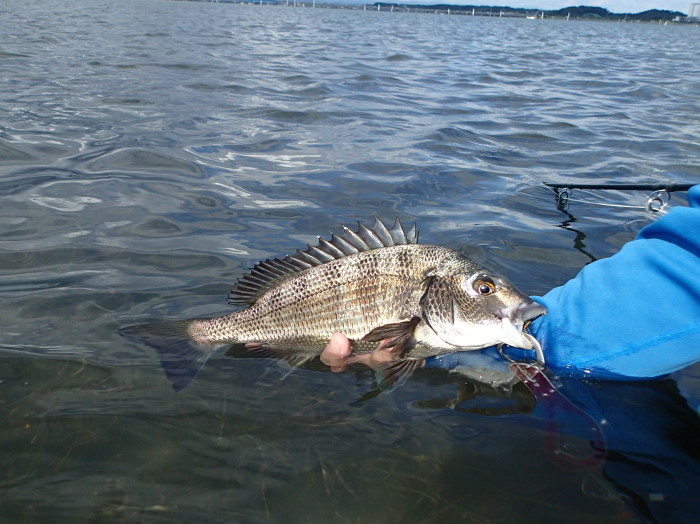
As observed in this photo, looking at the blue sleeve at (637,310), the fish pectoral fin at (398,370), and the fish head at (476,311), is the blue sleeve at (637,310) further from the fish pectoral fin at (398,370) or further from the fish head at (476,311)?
the fish pectoral fin at (398,370)

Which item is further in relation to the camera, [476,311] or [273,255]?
[273,255]

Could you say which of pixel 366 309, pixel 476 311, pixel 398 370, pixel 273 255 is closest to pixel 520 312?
pixel 476 311

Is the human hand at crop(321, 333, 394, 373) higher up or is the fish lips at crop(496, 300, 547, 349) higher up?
the fish lips at crop(496, 300, 547, 349)

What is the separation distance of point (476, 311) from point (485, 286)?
16 centimetres

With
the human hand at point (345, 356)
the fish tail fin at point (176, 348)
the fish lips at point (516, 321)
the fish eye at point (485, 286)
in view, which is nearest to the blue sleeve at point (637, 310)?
the fish lips at point (516, 321)

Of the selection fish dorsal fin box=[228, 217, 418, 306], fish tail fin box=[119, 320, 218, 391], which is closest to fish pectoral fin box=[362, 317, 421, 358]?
fish dorsal fin box=[228, 217, 418, 306]

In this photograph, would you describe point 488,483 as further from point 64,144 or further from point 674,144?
point 674,144

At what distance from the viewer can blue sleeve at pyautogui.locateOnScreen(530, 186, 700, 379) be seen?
10.3ft

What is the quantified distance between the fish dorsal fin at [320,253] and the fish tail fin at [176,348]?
398 millimetres

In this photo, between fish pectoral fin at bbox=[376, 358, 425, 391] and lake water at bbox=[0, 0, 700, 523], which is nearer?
lake water at bbox=[0, 0, 700, 523]

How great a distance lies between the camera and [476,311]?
3.46 m

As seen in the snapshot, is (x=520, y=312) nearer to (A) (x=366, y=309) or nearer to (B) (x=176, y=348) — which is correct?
(A) (x=366, y=309)

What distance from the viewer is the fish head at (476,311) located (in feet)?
11.2

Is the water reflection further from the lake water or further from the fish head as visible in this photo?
the fish head
